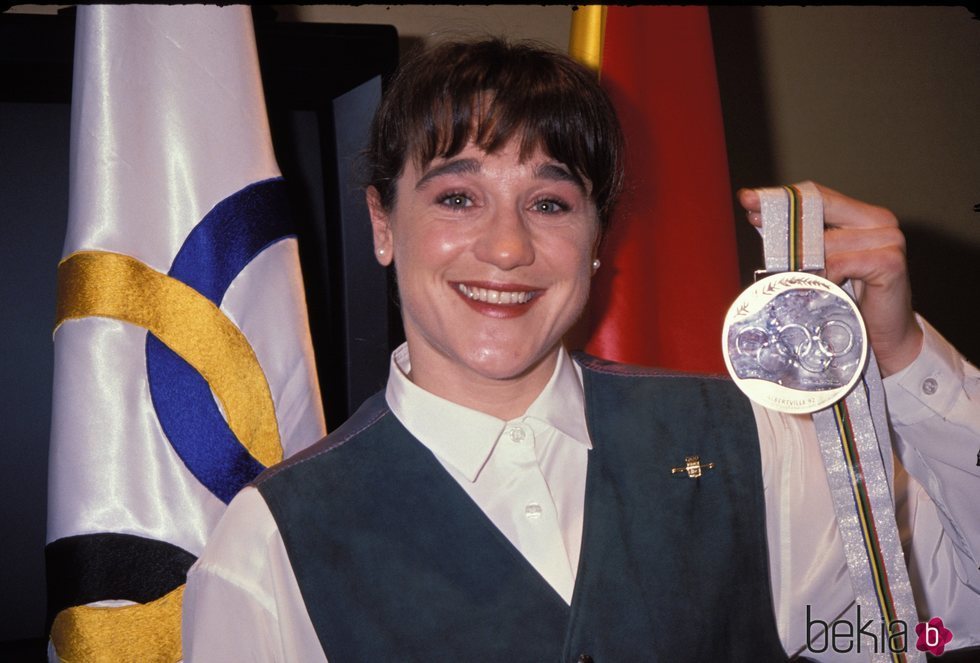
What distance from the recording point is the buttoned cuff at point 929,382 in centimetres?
99

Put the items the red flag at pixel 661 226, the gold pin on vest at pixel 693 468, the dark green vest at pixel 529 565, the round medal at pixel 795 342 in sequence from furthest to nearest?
the red flag at pixel 661 226 < the gold pin on vest at pixel 693 468 < the dark green vest at pixel 529 565 < the round medal at pixel 795 342

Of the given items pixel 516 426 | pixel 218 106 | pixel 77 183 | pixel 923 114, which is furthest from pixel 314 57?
pixel 923 114

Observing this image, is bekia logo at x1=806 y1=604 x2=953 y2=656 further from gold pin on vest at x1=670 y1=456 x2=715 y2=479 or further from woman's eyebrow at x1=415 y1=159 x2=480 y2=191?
woman's eyebrow at x1=415 y1=159 x2=480 y2=191

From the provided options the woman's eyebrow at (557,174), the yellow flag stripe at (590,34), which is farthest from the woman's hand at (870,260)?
the yellow flag stripe at (590,34)

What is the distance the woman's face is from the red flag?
387 millimetres

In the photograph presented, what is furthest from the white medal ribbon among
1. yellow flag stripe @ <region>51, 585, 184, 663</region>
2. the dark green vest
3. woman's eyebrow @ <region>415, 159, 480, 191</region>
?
yellow flag stripe @ <region>51, 585, 184, 663</region>

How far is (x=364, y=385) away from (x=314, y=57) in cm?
56

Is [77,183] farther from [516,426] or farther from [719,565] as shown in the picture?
[719,565]

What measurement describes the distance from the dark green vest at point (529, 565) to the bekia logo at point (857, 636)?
5cm

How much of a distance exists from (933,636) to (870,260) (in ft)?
1.49

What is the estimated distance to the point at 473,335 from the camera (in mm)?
1067

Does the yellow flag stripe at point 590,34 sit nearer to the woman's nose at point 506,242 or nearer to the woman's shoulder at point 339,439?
the woman's nose at point 506,242

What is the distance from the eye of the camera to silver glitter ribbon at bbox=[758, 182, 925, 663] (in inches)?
35.9

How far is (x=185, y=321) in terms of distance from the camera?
3.98ft
